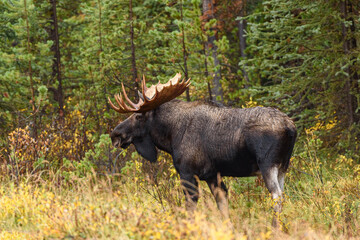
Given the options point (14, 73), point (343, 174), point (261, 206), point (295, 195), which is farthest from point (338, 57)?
point (14, 73)

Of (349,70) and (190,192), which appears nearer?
(190,192)

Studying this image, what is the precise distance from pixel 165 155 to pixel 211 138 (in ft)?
12.4

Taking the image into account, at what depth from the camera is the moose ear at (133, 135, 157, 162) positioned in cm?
727

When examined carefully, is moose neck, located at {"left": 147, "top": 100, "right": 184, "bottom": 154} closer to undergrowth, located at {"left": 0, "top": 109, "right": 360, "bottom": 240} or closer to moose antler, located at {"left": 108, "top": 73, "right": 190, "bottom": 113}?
moose antler, located at {"left": 108, "top": 73, "right": 190, "bottom": 113}

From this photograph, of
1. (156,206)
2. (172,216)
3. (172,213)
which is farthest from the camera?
A: (156,206)

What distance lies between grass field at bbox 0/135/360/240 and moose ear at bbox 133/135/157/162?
300 millimetres

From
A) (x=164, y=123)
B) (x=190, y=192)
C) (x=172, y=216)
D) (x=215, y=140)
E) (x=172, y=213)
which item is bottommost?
(x=172, y=213)

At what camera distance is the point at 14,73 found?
13.4 meters

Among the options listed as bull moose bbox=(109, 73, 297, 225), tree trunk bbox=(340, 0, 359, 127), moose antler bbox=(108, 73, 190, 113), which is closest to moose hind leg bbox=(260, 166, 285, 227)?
bull moose bbox=(109, 73, 297, 225)

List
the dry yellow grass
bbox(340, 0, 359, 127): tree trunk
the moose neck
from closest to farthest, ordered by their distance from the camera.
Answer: the dry yellow grass, the moose neck, bbox(340, 0, 359, 127): tree trunk

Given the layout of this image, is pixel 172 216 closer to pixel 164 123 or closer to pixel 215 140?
pixel 215 140

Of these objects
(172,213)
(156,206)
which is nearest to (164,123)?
(156,206)

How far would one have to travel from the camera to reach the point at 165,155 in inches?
406

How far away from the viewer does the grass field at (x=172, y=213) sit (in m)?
4.70
